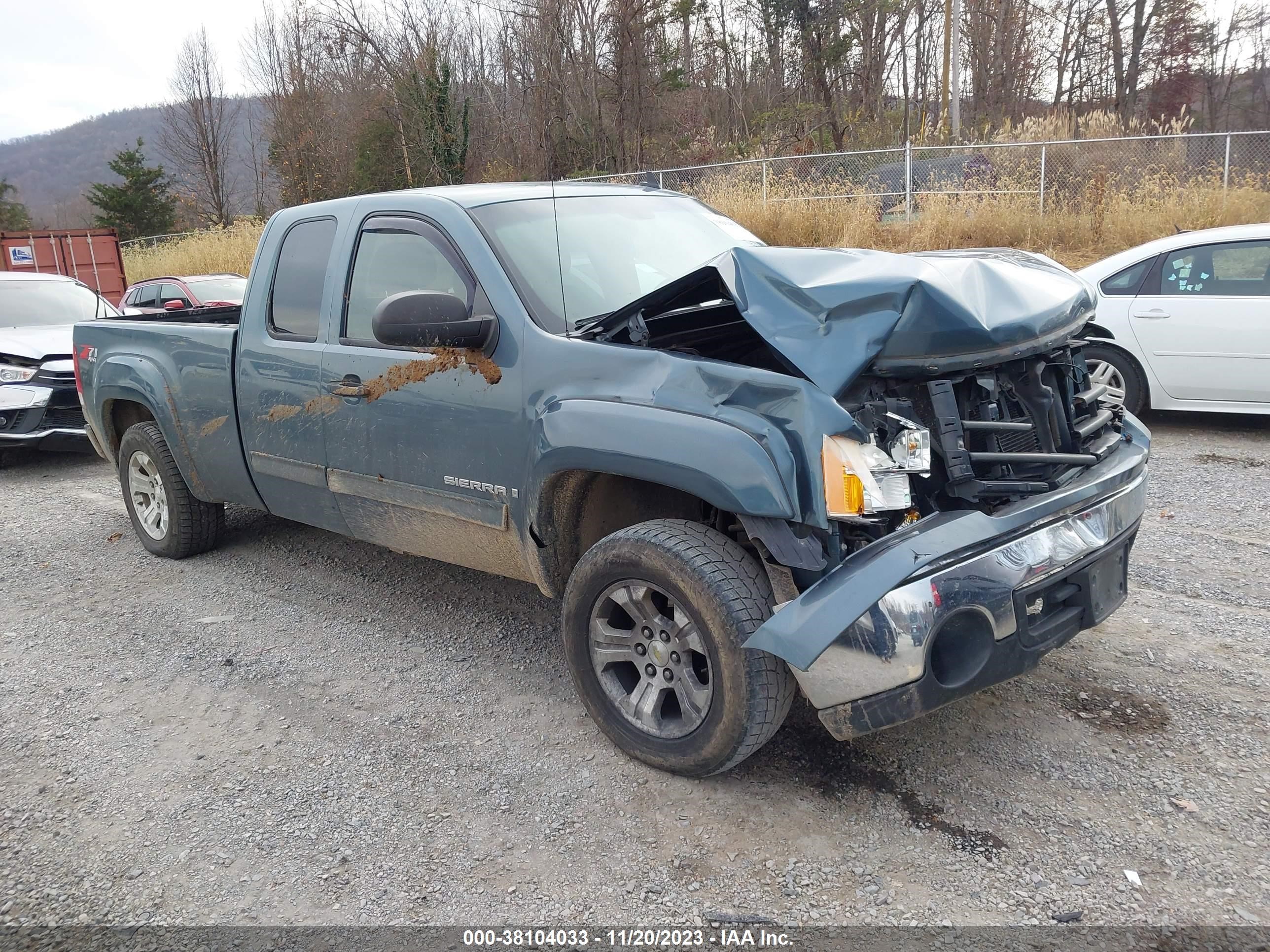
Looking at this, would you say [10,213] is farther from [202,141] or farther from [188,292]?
[188,292]

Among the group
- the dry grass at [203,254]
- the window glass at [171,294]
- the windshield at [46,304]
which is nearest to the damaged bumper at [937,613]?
the windshield at [46,304]

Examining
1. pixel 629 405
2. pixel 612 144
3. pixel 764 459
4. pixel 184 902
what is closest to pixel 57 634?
pixel 184 902

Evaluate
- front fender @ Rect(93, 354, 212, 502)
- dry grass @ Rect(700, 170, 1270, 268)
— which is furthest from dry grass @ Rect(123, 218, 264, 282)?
front fender @ Rect(93, 354, 212, 502)

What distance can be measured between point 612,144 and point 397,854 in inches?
930

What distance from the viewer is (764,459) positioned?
2650 millimetres

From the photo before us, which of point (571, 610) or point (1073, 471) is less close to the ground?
point (1073, 471)

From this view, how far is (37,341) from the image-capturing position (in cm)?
866

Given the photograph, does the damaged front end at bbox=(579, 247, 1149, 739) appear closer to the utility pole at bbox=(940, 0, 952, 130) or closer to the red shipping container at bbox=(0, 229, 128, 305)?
the red shipping container at bbox=(0, 229, 128, 305)

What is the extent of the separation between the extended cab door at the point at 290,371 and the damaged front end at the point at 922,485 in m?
1.66

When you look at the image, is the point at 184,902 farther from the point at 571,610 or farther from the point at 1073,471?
the point at 1073,471

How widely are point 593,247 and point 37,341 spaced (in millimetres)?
7157

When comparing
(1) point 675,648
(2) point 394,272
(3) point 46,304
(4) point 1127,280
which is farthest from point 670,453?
(3) point 46,304

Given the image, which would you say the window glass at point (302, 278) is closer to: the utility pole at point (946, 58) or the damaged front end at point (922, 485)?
the damaged front end at point (922, 485)

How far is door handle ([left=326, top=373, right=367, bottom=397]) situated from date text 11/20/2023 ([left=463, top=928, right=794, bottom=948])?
2291 mm
